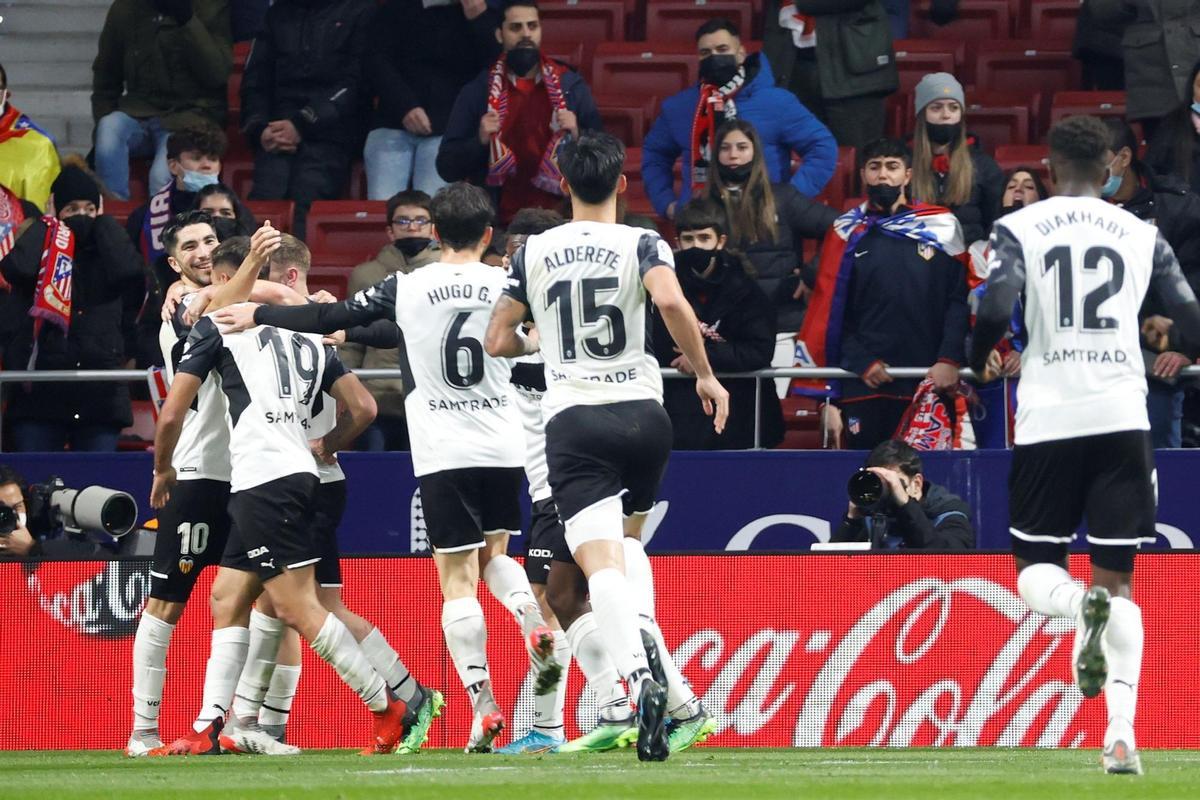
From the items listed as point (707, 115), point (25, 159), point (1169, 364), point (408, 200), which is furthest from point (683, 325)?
point (25, 159)

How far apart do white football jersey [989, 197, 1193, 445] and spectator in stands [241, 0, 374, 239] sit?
305 inches

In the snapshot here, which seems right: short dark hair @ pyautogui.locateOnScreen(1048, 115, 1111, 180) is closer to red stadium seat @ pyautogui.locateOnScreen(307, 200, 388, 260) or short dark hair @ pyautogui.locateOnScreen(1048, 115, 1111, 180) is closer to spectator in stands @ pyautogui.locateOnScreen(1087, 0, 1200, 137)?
spectator in stands @ pyautogui.locateOnScreen(1087, 0, 1200, 137)

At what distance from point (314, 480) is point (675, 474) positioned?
9.02ft

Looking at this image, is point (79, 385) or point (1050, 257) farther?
point (79, 385)

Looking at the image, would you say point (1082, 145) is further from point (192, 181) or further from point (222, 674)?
point (192, 181)

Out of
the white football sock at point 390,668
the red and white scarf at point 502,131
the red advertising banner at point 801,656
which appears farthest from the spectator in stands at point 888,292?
the white football sock at point 390,668

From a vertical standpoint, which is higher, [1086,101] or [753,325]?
[1086,101]

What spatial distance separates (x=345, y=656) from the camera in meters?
8.43

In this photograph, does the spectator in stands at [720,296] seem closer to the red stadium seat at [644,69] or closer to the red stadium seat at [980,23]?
the red stadium seat at [644,69]

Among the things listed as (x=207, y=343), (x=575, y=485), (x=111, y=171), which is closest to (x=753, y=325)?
(x=207, y=343)

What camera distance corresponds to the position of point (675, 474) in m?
11.0

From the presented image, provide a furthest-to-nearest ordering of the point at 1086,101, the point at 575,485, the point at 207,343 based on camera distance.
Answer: the point at 1086,101, the point at 207,343, the point at 575,485

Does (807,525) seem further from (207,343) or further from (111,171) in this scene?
(111,171)

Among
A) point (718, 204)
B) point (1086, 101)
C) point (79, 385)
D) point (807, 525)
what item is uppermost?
point (1086, 101)
